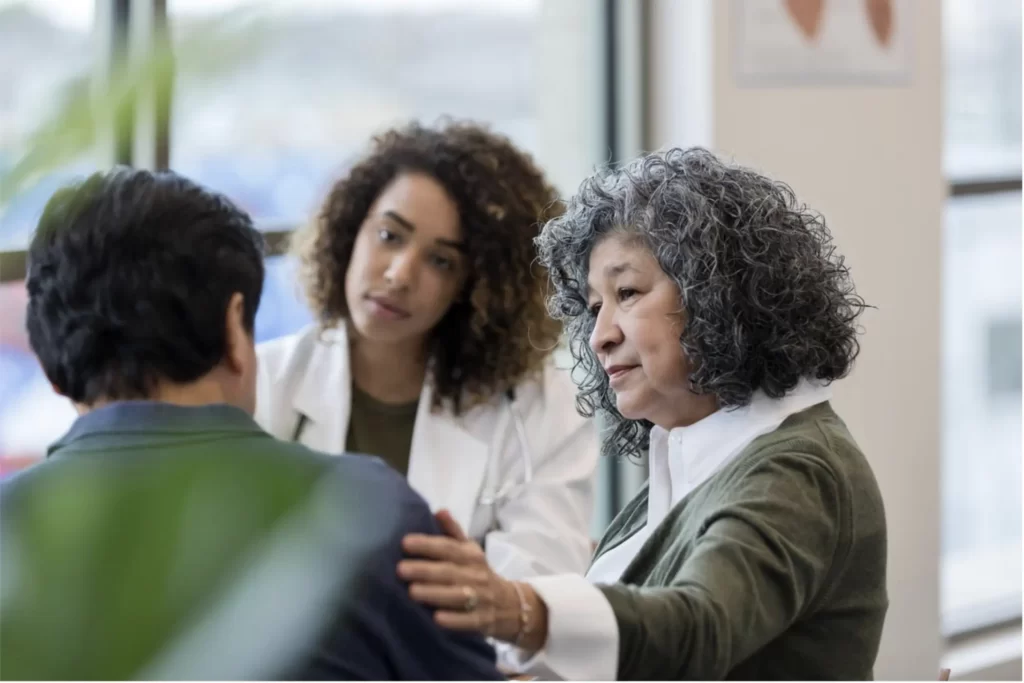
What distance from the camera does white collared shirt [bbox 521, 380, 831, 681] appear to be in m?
0.96

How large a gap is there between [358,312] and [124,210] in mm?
1427

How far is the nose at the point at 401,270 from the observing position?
7.57ft

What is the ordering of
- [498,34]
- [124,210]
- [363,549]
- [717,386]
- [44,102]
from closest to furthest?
[44,102] < [363,549] < [124,210] < [717,386] < [498,34]

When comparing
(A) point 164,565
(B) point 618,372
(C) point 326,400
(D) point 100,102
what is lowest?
(C) point 326,400

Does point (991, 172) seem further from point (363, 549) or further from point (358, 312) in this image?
point (363, 549)

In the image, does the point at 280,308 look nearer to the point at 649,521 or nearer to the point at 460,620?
the point at 649,521

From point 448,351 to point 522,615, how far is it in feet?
5.02

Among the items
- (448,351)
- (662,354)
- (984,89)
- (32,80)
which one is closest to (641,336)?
(662,354)

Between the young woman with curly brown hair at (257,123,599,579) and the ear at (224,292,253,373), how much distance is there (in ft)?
4.15

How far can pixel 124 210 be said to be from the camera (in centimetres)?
95

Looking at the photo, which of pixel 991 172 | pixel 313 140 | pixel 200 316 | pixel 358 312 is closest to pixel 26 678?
pixel 200 316

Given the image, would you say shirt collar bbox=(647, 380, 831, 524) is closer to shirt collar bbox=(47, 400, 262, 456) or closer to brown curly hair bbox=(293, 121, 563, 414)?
shirt collar bbox=(47, 400, 262, 456)

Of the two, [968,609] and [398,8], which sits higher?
[398,8]

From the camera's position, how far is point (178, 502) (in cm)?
43
